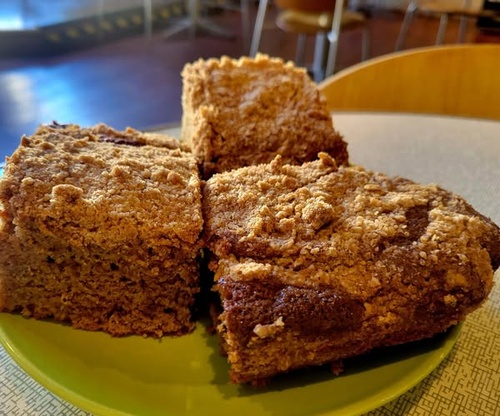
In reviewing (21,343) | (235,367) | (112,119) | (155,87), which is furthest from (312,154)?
(155,87)

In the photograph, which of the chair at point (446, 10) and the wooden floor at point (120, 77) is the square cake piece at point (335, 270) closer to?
the wooden floor at point (120, 77)

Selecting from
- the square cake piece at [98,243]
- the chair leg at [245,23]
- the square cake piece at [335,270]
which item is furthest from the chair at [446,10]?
the square cake piece at [98,243]

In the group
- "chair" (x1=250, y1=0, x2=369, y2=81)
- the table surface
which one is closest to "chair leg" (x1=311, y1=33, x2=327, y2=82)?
"chair" (x1=250, y1=0, x2=369, y2=81)

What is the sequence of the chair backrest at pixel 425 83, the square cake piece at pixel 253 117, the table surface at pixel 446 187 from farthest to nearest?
the chair backrest at pixel 425 83 → the square cake piece at pixel 253 117 → the table surface at pixel 446 187

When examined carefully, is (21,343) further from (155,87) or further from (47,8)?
(47,8)

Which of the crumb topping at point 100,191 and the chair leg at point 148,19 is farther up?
the crumb topping at point 100,191

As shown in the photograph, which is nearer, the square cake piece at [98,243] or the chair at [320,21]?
the square cake piece at [98,243]

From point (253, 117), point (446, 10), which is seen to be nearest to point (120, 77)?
point (446, 10)
